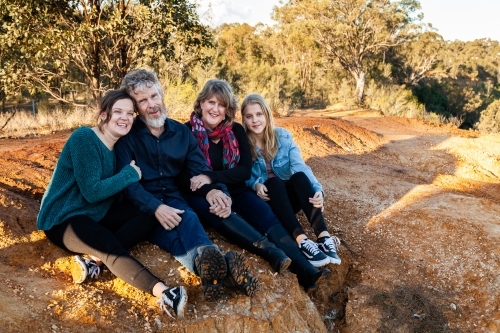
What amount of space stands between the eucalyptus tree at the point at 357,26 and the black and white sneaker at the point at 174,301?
17228 millimetres

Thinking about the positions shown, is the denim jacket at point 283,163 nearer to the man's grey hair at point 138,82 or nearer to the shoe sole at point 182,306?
the man's grey hair at point 138,82

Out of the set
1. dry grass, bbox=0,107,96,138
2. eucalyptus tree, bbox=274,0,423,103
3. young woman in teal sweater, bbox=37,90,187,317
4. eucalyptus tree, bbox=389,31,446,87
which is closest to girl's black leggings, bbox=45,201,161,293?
young woman in teal sweater, bbox=37,90,187,317

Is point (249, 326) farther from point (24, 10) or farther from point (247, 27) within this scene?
point (247, 27)

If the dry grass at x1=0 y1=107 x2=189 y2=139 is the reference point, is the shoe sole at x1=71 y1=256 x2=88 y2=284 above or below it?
below

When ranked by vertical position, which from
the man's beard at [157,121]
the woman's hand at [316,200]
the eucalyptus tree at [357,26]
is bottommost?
the woman's hand at [316,200]

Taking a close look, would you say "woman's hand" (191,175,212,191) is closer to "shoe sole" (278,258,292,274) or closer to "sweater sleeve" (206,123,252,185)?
"sweater sleeve" (206,123,252,185)

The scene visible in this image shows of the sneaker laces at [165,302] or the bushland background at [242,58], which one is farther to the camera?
the bushland background at [242,58]

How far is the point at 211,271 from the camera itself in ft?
8.05

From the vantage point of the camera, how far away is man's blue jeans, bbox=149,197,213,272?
265 centimetres

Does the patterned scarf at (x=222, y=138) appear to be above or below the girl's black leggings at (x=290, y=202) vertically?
above

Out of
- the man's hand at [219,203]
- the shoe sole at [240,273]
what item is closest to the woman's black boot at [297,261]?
the man's hand at [219,203]

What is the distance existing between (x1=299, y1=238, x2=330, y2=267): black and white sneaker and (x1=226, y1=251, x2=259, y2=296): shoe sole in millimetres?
621

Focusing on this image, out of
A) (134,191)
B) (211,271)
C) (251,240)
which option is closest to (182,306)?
(211,271)

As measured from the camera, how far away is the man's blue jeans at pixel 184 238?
2.65 metres
